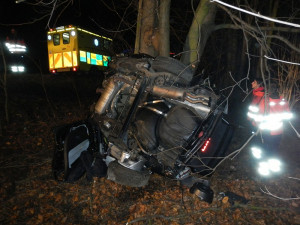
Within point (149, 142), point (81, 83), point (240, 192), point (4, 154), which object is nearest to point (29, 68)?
point (81, 83)

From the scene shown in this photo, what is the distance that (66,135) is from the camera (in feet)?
12.0

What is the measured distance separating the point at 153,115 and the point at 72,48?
9.60 metres

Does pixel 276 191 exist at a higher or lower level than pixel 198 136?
lower

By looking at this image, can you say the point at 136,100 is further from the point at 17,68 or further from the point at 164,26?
the point at 17,68

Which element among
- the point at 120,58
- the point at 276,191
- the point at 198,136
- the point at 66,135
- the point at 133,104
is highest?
the point at 120,58

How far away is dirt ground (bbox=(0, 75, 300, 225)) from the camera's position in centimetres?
327

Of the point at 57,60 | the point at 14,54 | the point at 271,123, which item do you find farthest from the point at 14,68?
the point at 271,123

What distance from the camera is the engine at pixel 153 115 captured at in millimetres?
3287

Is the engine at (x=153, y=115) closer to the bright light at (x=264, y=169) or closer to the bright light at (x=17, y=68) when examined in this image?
the bright light at (x=264, y=169)

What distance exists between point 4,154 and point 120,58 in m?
3.20

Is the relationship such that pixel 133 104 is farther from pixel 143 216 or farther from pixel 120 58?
pixel 143 216

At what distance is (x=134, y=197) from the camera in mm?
3693

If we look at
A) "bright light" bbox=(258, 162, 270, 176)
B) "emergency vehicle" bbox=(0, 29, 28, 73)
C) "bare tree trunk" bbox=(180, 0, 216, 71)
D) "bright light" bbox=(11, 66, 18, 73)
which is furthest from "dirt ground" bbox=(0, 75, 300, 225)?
"bright light" bbox=(11, 66, 18, 73)

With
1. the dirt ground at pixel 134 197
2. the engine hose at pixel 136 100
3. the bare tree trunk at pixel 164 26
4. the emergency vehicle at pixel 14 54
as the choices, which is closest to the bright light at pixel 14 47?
the emergency vehicle at pixel 14 54
